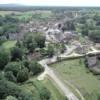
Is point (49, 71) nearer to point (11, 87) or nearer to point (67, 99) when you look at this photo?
point (67, 99)

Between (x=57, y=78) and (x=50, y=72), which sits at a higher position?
(x=57, y=78)

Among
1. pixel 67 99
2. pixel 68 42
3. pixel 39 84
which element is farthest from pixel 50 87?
pixel 68 42

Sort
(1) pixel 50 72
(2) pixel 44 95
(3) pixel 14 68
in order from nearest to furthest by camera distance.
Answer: (2) pixel 44 95
(3) pixel 14 68
(1) pixel 50 72

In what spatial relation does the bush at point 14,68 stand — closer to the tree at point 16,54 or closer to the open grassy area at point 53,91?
the open grassy area at point 53,91

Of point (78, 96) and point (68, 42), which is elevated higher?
point (78, 96)

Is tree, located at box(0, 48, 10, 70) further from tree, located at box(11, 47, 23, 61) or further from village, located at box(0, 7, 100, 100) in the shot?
tree, located at box(11, 47, 23, 61)

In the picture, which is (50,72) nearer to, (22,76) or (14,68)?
(14,68)

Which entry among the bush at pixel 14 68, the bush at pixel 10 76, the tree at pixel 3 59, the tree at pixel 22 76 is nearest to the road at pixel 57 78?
the tree at pixel 22 76

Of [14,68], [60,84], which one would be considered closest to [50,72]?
[60,84]
